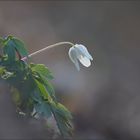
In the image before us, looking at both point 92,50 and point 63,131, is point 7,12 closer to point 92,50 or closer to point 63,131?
point 92,50

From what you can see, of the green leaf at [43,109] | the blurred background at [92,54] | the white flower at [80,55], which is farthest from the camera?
the blurred background at [92,54]

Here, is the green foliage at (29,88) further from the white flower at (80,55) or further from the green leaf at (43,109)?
the white flower at (80,55)

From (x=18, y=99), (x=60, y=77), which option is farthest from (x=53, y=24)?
(x=18, y=99)

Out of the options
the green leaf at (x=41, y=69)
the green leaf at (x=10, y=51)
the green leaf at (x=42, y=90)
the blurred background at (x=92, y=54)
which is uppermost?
the blurred background at (x=92, y=54)

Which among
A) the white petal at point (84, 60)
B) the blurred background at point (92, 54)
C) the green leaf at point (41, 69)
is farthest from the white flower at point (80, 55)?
the blurred background at point (92, 54)

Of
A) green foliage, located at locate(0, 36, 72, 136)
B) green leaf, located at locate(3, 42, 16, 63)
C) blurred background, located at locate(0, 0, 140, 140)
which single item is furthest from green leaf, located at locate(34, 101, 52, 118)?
blurred background, located at locate(0, 0, 140, 140)

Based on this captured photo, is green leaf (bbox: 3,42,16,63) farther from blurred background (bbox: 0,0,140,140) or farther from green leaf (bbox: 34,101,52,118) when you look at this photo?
blurred background (bbox: 0,0,140,140)
